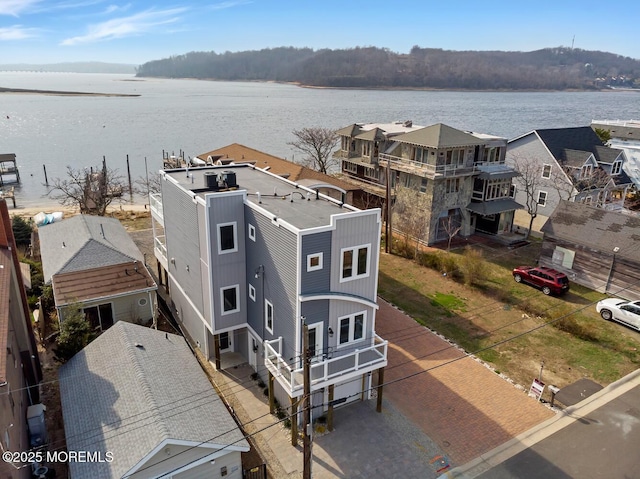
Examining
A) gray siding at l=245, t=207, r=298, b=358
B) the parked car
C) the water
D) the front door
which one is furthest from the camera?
the water

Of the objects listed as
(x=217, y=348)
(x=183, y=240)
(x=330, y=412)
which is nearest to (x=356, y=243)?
(x=330, y=412)

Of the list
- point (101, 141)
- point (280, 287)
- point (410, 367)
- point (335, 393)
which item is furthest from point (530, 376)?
point (101, 141)

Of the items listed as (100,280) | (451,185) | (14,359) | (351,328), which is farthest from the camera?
(451,185)

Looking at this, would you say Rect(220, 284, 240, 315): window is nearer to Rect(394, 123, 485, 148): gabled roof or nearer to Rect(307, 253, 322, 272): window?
Rect(307, 253, 322, 272): window

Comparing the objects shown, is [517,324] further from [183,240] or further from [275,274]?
[183,240]

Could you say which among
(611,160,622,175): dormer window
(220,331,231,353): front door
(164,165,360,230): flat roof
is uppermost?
(164,165,360,230): flat roof

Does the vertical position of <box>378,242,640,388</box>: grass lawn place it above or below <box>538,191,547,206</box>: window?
below

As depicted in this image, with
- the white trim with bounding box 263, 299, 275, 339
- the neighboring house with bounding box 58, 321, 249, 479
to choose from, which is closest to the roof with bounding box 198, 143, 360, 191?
the white trim with bounding box 263, 299, 275, 339
